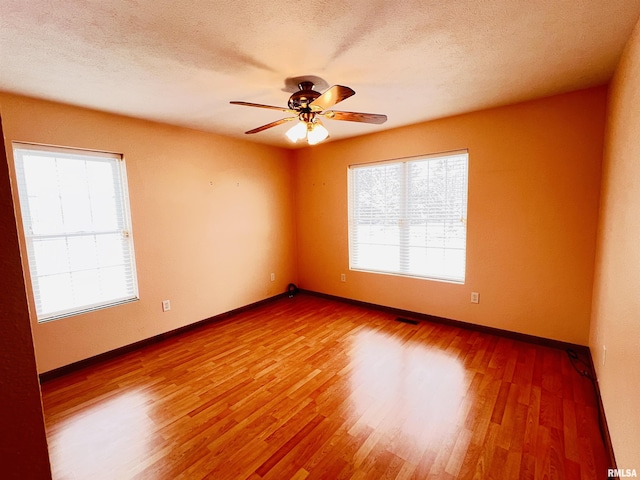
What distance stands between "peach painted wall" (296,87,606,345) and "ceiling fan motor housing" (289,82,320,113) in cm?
182

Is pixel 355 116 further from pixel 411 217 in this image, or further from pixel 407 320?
pixel 407 320

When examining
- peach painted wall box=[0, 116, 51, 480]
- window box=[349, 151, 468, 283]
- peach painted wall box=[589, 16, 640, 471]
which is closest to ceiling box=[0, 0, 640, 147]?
peach painted wall box=[589, 16, 640, 471]

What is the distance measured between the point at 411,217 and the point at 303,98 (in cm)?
221

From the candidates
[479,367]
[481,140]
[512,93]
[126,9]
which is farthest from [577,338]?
[126,9]

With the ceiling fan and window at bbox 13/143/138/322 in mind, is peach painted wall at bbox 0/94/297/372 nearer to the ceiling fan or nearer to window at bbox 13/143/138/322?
window at bbox 13/143/138/322

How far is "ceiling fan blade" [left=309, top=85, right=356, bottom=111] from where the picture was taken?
1766mm

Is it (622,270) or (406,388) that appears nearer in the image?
(622,270)

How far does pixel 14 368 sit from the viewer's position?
537 mm

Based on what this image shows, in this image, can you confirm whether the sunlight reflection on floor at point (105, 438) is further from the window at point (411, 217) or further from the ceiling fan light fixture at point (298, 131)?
the window at point (411, 217)

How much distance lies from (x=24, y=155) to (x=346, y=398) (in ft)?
11.1

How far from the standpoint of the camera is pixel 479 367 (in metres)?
2.60

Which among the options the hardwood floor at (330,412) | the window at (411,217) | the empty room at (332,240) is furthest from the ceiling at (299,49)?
the hardwood floor at (330,412)

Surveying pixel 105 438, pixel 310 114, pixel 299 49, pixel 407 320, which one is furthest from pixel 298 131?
pixel 407 320

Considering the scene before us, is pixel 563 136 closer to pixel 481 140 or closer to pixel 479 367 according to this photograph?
pixel 481 140
